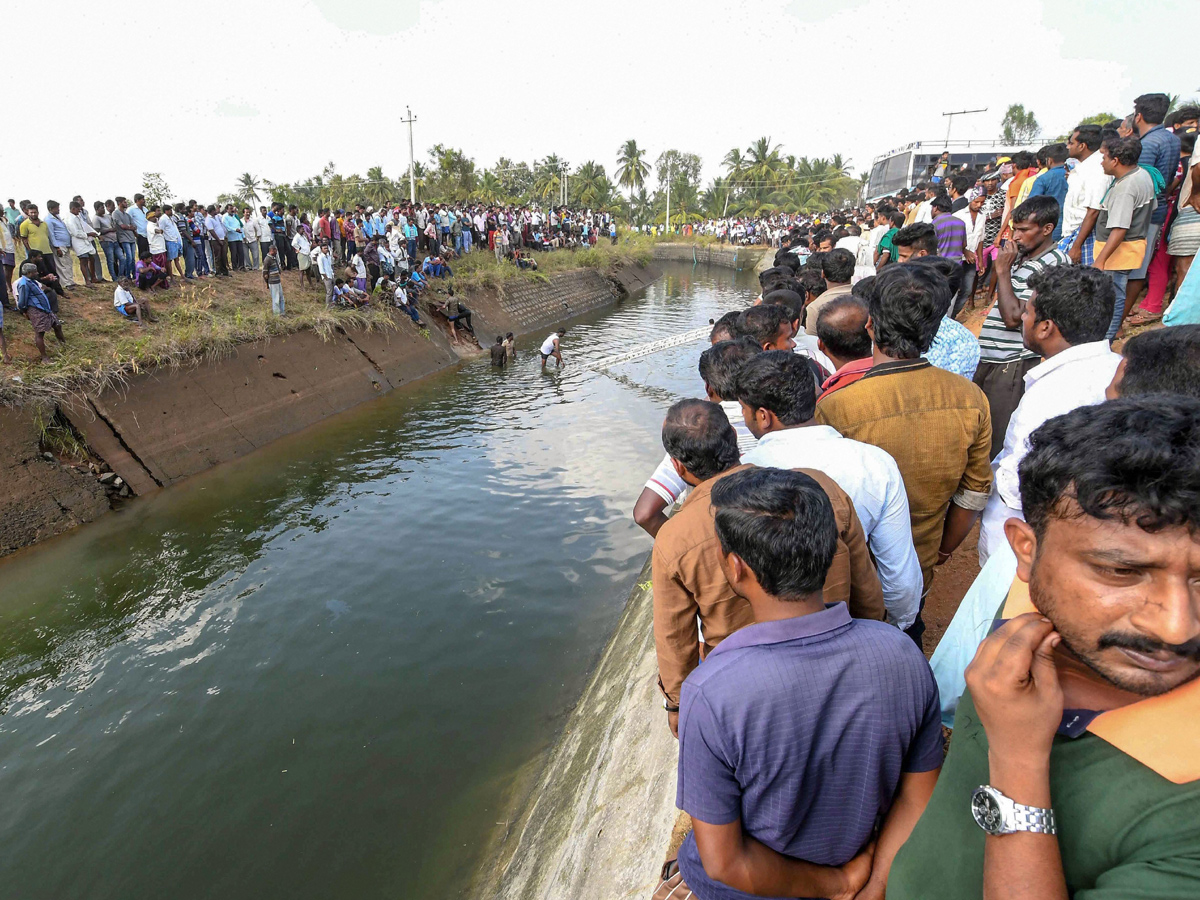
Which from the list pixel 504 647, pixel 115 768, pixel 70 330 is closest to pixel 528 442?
pixel 504 647

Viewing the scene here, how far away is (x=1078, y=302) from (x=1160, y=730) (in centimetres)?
239

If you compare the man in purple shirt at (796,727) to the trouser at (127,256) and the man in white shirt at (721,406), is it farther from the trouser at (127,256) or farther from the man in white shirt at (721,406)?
the trouser at (127,256)

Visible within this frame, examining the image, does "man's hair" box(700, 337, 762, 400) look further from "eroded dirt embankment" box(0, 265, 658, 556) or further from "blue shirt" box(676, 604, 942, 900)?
"eroded dirt embankment" box(0, 265, 658, 556)

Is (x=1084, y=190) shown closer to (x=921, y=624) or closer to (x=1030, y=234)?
(x=1030, y=234)

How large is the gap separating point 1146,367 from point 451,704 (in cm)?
519

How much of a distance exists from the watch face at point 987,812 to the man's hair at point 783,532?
Answer: 25.4 inches

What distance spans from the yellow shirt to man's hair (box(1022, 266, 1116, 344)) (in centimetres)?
1539

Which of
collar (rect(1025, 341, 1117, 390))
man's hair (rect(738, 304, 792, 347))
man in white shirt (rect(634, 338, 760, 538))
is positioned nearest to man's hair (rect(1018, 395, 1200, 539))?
man in white shirt (rect(634, 338, 760, 538))

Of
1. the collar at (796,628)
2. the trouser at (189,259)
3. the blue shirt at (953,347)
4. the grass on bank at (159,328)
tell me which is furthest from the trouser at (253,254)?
the collar at (796,628)

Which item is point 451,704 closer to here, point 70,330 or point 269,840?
point 269,840

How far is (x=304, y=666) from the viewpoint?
5.83 meters

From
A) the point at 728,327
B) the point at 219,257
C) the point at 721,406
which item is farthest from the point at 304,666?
the point at 219,257

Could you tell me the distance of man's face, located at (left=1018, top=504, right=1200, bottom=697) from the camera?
34.7 inches

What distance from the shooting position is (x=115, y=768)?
4.83 meters
